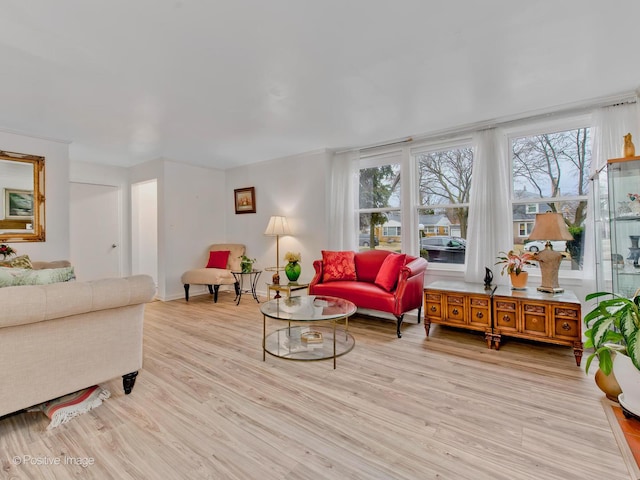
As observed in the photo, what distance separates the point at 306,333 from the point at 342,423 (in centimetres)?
119

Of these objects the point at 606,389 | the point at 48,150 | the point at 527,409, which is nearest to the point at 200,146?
the point at 48,150

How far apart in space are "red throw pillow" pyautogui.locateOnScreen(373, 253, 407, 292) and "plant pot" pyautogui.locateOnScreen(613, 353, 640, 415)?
77.6 inches

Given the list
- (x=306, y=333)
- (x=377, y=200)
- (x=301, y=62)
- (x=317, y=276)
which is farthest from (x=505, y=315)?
(x=301, y=62)

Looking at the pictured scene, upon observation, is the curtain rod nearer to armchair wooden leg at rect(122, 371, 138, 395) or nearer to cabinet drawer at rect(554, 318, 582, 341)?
cabinet drawer at rect(554, 318, 582, 341)

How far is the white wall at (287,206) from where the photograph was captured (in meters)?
4.79

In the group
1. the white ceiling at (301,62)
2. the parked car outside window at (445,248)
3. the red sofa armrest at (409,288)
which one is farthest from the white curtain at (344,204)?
the red sofa armrest at (409,288)

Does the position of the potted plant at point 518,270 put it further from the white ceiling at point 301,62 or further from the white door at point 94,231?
the white door at point 94,231

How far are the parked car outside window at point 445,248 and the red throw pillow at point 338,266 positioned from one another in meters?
1.04

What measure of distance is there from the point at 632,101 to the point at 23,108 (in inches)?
230

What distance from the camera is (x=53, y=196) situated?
396 centimetres

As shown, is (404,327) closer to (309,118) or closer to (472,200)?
(472,200)

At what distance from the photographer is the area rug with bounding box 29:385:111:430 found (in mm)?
1824

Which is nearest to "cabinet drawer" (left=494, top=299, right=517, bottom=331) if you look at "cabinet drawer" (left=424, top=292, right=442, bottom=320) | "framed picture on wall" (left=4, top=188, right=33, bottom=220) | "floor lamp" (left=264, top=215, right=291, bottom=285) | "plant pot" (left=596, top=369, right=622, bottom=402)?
"cabinet drawer" (left=424, top=292, right=442, bottom=320)

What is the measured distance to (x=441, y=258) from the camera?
162 inches
